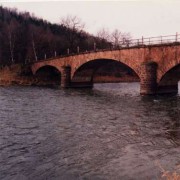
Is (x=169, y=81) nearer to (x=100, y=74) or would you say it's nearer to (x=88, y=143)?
(x=88, y=143)

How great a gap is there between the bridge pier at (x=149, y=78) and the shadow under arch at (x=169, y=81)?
87 centimetres

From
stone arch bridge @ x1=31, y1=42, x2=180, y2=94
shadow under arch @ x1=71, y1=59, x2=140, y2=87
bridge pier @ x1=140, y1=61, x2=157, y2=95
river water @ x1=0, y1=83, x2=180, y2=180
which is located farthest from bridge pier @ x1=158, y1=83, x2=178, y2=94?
river water @ x1=0, y1=83, x2=180, y2=180

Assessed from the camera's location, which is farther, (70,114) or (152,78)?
(152,78)

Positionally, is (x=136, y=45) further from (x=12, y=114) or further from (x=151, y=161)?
(x=151, y=161)

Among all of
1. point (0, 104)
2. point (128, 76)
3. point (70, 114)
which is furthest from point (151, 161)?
point (128, 76)

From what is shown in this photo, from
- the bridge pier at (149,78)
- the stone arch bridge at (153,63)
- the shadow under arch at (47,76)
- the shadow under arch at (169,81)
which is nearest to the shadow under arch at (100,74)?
the stone arch bridge at (153,63)

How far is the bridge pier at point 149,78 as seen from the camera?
36.3 m

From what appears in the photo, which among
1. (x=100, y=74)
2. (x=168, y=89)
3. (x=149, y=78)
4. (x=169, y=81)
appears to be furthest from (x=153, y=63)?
(x=100, y=74)

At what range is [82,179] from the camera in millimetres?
11258

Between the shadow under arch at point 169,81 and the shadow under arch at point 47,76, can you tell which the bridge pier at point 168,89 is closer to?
the shadow under arch at point 169,81

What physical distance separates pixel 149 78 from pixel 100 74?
120 ft

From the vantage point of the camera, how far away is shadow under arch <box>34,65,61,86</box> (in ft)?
197

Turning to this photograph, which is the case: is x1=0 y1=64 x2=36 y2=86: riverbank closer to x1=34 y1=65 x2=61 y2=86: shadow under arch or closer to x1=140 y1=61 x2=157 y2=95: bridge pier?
x1=34 y1=65 x2=61 y2=86: shadow under arch

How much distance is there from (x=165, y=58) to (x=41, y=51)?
165 ft
